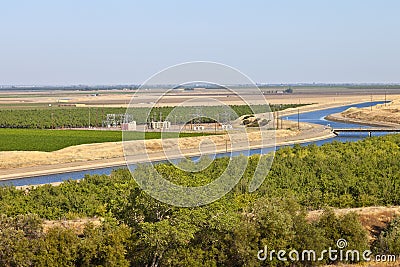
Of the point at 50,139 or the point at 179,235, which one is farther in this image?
the point at 50,139

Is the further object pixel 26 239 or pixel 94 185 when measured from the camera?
pixel 94 185

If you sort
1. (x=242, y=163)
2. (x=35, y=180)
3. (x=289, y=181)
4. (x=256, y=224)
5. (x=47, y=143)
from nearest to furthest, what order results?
1. (x=256, y=224)
2. (x=242, y=163)
3. (x=289, y=181)
4. (x=35, y=180)
5. (x=47, y=143)

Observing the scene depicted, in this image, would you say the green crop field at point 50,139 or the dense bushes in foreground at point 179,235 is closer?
the dense bushes in foreground at point 179,235

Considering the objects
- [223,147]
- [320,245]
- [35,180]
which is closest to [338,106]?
[223,147]

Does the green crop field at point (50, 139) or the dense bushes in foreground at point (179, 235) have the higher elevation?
the dense bushes in foreground at point (179, 235)

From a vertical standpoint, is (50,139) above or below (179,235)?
below

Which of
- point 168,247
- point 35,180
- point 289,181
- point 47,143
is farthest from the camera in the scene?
point 47,143

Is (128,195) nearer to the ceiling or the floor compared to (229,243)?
nearer to the ceiling

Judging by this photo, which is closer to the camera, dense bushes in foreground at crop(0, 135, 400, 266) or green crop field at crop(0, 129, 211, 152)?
dense bushes in foreground at crop(0, 135, 400, 266)

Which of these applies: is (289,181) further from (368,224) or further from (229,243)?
(229,243)
